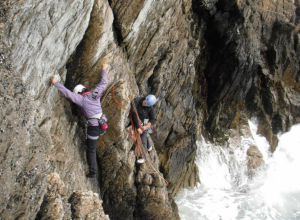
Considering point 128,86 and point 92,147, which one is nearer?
point 92,147

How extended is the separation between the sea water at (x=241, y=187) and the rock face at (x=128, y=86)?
1.23 metres

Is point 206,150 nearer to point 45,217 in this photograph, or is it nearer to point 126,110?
point 126,110

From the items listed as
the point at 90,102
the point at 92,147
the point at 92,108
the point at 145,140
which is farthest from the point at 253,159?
the point at 90,102

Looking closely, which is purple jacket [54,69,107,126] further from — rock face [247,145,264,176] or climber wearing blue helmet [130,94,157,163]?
rock face [247,145,264,176]

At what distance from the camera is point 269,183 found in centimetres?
2323

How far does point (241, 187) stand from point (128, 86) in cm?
1628

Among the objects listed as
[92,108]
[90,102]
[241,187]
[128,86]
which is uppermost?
[90,102]

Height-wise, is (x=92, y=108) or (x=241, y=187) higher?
(x=92, y=108)

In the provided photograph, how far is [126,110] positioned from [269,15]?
22.2m

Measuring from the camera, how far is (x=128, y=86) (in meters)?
10.8

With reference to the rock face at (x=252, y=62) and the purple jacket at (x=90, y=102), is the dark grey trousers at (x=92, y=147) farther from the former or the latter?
the rock face at (x=252, y=62)

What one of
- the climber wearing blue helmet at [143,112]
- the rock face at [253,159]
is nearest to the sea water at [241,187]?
the rock face at [253,159]

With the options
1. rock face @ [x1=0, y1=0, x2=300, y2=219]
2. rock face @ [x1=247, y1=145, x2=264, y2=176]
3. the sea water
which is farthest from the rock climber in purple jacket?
rock face @ [x1=247, y1=145, x2=264, y2=176]

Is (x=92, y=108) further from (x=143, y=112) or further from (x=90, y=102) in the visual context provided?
(x=143, y=112)
